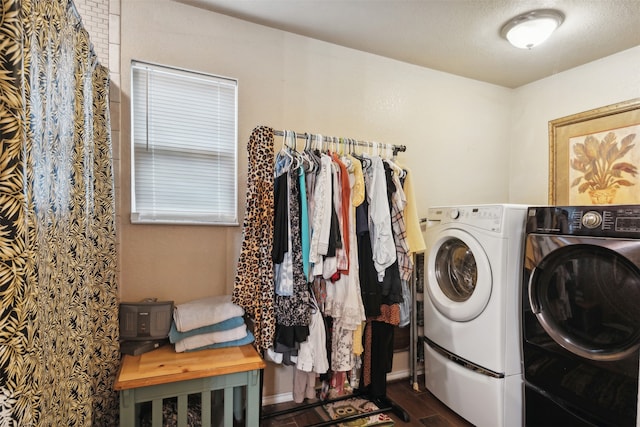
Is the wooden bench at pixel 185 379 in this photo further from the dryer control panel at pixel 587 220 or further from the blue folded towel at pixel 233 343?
the dryer control panel at pixel 587 220

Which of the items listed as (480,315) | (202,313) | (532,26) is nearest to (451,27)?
(532,26)

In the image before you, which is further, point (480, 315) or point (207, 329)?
point (480, 315)

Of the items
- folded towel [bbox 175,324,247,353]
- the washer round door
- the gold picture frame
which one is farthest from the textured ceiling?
folded towel [bbox 175,324,247,353]

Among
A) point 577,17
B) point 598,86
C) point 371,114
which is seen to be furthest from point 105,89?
point 598,86

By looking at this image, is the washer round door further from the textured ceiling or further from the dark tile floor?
the textured ceiling

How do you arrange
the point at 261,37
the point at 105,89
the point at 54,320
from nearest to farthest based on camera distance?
the point at 54,320
the point at 105,89
the point at 261,37

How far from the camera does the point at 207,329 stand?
5.36ft

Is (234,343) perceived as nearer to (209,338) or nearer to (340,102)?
(209,338)

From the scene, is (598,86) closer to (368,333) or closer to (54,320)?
(368,333)

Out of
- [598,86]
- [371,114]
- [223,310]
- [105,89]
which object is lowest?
[223,310]

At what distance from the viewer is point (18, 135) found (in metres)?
0.61

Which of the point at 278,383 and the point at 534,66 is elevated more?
the point at 534,66

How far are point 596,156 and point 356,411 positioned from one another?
2.55 meters

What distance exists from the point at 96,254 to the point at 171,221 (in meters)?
0.53
